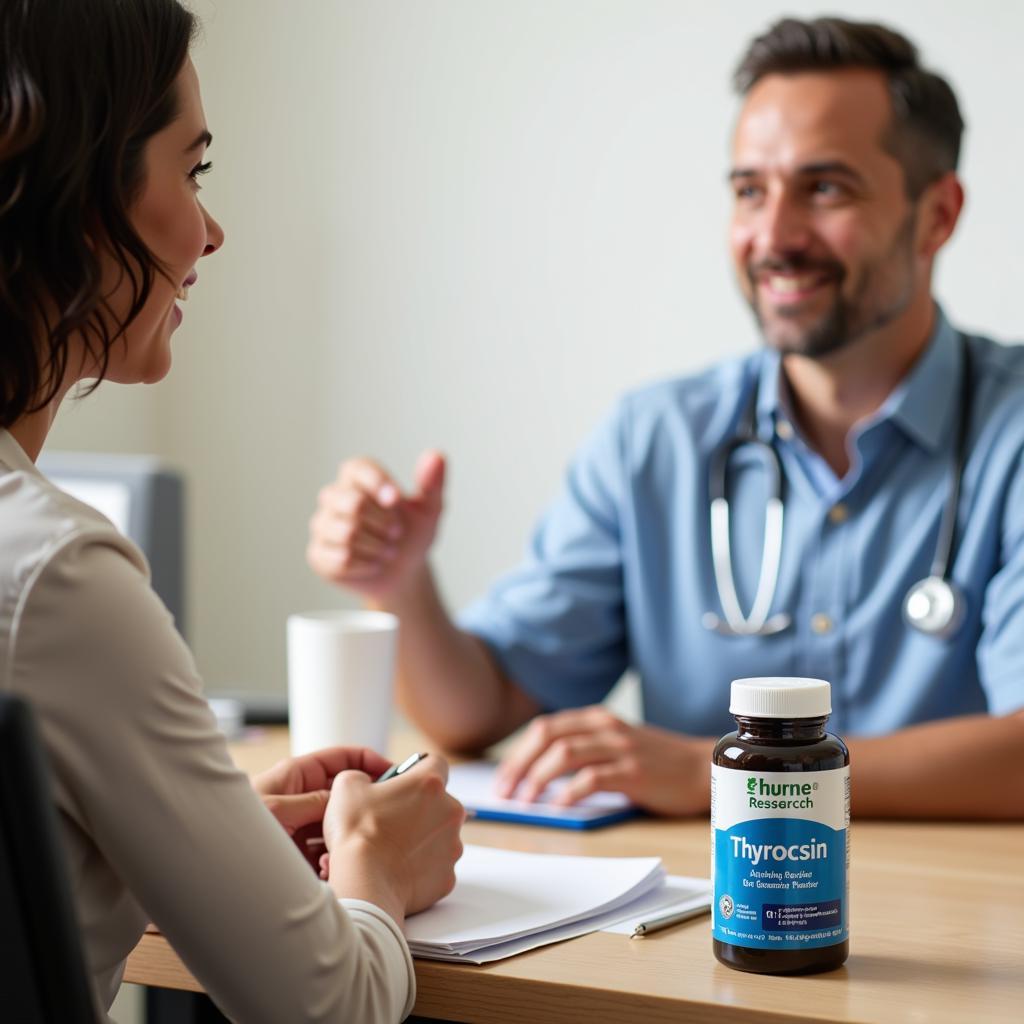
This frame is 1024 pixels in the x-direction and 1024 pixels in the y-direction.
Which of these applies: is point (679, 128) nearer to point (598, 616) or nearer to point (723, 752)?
point (598, 616)

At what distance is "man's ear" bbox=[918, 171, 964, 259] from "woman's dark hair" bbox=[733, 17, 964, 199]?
0.02 m

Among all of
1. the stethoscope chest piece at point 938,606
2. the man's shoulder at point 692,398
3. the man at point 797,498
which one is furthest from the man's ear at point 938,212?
the stethoscope chest piece at point 938,606

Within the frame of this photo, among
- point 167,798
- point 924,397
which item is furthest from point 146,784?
point 924,397

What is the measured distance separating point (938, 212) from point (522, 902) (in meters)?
1.29

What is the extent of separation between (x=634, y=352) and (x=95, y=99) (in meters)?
1.97

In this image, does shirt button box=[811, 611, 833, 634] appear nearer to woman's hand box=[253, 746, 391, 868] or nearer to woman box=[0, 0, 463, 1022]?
woman's hand box=[253, 746, 391, 868]

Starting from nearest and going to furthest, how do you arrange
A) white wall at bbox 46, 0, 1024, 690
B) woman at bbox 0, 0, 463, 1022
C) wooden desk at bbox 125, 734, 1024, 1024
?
woman at bbox 0, 0, 463, 1022
wooden desk at bbox 125, 734, 1024, 1024
white wall at bbox 46, 0, 1024, 690

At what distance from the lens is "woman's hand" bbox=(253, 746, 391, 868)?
98 cm

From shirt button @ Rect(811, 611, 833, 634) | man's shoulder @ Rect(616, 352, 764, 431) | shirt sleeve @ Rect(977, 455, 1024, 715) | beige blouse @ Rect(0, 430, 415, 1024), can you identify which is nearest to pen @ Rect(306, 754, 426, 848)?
beige blouse @ Rect(0, 430, 415, 1024)

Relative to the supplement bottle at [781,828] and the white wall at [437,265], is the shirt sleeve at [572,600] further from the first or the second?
the supplement bottle at [781,828]

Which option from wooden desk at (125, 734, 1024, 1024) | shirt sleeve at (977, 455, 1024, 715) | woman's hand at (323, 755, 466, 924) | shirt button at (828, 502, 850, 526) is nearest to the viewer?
wooden desk at (125, 734, 1024, 1024)

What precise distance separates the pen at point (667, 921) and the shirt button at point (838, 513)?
2.78ft

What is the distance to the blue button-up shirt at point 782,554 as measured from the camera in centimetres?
168

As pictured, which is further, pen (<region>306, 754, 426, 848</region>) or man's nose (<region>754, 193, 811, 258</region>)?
man's nose (<region>754, 193, 811, 258</region>)
